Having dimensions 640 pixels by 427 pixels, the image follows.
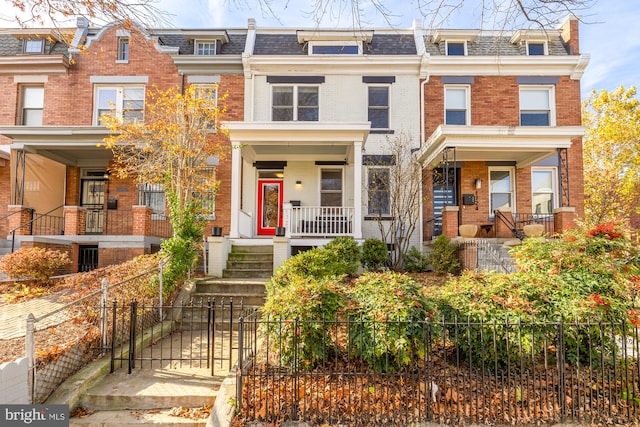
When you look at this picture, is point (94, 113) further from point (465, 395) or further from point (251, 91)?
point (465, 395)

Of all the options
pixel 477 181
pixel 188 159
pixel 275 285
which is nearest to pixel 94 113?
pixel 188 159

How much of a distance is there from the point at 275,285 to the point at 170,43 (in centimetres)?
1362

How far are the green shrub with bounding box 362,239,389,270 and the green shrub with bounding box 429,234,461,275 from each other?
1.35 metres

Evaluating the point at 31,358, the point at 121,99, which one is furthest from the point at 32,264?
the point at 121,99

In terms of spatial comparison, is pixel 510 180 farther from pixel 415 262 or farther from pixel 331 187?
pixel 331 187

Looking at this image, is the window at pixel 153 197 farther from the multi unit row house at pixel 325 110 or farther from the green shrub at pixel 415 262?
the green shrub at pixel 415 262

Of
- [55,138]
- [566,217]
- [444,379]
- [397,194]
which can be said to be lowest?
[444,379]

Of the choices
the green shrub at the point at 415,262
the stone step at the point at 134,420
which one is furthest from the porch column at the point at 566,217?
the stone step at the point at 134,420

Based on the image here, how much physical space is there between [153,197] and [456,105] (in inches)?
462

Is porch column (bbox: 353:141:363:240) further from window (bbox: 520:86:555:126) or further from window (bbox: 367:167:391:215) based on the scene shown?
window (bbox: 520:86:555:126)

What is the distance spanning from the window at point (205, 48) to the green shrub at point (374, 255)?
10026 millimetres

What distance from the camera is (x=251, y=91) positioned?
1464cm

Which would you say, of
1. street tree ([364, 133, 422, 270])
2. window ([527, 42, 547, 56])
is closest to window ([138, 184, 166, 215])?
street tree ([364, 133, 422, 270])

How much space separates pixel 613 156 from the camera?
66.6ft
